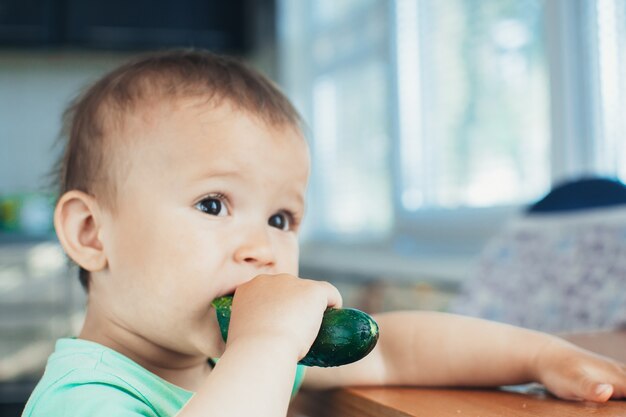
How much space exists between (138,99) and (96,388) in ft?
1.04

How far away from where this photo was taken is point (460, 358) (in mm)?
805

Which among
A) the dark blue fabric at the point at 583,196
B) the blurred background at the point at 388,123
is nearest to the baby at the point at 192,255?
the blurred background at the point at 388,123

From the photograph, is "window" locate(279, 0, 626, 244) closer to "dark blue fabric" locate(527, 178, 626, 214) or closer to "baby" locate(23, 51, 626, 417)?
"dark blue fabric" locate(527, 178, 626, 214)

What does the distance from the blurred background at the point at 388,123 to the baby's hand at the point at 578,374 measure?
2.12 ft

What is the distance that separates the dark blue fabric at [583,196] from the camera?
1.44 m

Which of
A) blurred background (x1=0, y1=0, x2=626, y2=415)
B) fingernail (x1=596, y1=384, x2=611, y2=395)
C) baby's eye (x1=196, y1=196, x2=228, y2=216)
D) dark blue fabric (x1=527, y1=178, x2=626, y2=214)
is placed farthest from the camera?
blurred background (x1=0, y1=0, x2=626, y2=415)

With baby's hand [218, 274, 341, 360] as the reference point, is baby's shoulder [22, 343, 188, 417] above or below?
below

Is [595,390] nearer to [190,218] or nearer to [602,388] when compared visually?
[602,388]

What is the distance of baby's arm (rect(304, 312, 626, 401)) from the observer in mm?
739

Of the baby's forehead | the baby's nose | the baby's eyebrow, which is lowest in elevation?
the baby's nose

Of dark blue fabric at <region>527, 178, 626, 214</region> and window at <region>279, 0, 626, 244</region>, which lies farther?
window at <region>279, 0, 626, 244</region>

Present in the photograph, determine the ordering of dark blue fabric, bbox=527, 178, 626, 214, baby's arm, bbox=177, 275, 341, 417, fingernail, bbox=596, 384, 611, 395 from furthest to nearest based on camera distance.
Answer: dark blue fabric, bbox=527, 178, 626, 214 → fingernail, bbox=596, 384, 611, 395 → baby's arm, bbox=177, 275, 341, 417

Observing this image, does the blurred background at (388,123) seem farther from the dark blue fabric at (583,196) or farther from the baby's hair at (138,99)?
the baby's hair at (138,99)

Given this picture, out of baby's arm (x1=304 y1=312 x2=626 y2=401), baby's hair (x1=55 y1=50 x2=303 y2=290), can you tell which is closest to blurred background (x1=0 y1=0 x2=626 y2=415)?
baby's hair (x1=55 y1=50 x2=303 y2=290)
